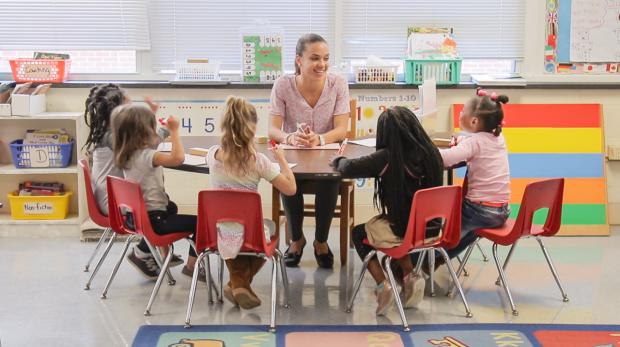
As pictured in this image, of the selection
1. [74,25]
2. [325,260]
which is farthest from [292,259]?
[74,25]

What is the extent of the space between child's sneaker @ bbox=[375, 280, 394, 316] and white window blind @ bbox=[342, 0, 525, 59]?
2.25 m

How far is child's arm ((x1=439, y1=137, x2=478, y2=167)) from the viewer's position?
3.87 m

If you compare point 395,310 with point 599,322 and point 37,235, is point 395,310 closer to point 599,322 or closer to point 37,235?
point 599,322

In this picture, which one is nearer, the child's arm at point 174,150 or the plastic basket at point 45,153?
the child's arm at point 174,150

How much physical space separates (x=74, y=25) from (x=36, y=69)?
15.4 inches

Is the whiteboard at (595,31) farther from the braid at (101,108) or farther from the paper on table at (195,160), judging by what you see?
the braid at (101,108)

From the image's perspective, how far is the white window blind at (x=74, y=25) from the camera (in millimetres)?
5520

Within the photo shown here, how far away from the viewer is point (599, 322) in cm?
376

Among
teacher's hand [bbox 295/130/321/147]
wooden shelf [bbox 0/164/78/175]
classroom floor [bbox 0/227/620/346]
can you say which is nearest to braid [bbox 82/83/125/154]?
classroom floor [bbox 0/227/620/346]

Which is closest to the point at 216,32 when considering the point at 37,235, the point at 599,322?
the point at 37,235

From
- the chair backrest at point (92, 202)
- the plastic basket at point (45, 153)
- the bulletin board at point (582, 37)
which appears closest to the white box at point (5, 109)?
the plastic basket at point (45, 153)

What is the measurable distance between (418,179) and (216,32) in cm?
243

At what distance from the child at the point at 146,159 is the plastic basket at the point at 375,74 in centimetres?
187

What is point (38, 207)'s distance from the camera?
531 centimetres
